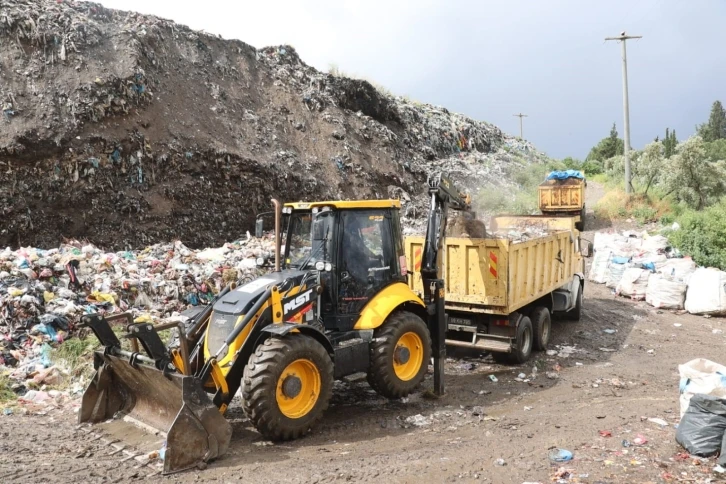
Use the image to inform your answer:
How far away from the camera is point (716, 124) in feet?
209

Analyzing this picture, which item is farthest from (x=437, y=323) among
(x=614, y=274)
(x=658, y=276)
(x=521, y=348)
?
(x=614, y=274)

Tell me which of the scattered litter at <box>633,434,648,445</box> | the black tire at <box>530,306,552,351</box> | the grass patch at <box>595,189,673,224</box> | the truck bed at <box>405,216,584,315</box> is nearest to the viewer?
the scattered litter at <box>633,434,648,445</box>

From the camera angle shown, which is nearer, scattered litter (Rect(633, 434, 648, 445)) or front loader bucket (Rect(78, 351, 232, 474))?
front loader bucket (Rect(78, 351, 232, 474))

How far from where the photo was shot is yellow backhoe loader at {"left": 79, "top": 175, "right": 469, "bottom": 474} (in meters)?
4.29

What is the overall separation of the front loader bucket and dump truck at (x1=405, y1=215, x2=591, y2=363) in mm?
3143

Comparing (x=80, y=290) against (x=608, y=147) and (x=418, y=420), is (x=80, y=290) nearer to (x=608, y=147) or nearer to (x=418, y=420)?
(x=418, y=420)

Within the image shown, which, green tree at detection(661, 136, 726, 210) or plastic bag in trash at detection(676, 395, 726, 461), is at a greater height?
green tree at detection(661, 136, 726, 210)

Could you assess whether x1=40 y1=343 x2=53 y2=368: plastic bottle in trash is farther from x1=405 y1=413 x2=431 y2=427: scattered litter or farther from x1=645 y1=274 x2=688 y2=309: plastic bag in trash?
x1=645 y1=274 x2=688 y2=309: plastic bag in trash

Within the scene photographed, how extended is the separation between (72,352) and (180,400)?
11.5 feet

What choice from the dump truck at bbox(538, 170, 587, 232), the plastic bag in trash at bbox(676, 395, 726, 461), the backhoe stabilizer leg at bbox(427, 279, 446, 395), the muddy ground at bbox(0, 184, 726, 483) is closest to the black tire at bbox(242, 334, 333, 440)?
the muddy ground at bbox(0, 184, 726, 483)

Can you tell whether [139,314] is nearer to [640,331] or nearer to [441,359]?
[441,359]

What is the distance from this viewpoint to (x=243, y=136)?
17.1 metres

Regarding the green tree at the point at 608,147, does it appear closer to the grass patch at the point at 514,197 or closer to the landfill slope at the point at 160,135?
the grass patch at the point at 514,197

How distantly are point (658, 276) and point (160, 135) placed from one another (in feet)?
41.7
